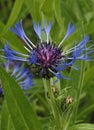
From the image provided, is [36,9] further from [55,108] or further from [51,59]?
[55,108]

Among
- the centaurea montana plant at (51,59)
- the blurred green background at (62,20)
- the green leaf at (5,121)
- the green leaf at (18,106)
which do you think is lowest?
the green leaf at (5,121)

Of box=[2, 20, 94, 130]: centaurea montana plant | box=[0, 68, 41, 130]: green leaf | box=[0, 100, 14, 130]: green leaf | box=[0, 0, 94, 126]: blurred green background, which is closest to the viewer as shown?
box=[0, 68, 41, 130]: green leaf

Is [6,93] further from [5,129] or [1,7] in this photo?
[1,7]

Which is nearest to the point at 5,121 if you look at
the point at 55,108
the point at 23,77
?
the point at 55,108

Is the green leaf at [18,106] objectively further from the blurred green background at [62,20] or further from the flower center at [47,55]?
the blurred green background at [62,20]

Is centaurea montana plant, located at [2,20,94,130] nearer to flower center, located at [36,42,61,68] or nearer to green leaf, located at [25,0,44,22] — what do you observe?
flower center, located at [36,42,61,68]

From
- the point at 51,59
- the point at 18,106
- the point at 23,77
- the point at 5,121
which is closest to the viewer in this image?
the point at 18,106

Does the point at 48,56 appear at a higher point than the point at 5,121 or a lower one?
higher

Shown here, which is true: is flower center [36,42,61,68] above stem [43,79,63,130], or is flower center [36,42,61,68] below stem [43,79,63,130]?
above

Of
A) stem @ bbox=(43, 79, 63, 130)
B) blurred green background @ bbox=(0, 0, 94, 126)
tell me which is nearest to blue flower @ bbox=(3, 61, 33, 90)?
blurred green background @ bbox=(0, 0, 94, 126)

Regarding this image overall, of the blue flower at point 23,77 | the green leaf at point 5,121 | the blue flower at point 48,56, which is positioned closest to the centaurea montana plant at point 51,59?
the blue flower at point 48,56
